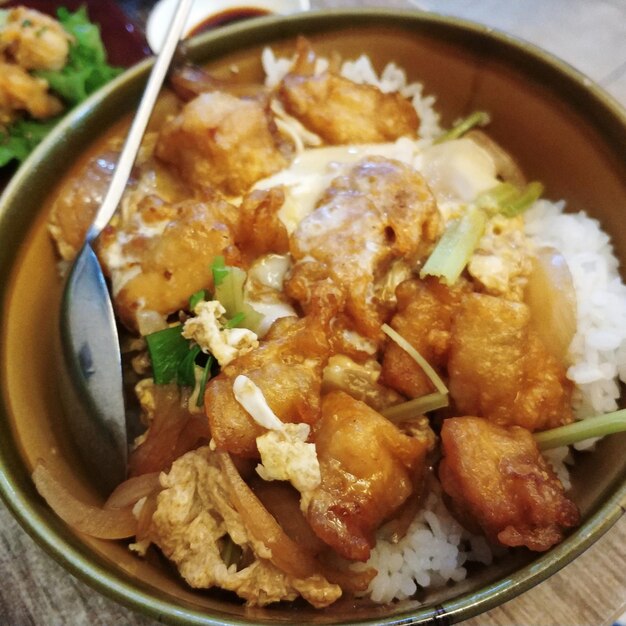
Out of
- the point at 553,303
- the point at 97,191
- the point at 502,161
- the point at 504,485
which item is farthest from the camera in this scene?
the point at 502,161

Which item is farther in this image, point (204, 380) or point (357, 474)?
point (204, 380)

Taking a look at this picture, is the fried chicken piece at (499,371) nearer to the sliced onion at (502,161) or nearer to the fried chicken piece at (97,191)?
the sliced onion at (502,161)

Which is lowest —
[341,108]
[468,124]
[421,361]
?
[421,361]

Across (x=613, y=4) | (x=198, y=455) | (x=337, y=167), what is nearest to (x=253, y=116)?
(x=337, y=167)

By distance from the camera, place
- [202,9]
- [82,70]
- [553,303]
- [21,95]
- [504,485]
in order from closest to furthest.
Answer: [504,485]
[553,303]
[21,95]
[82,70]
[202,9]

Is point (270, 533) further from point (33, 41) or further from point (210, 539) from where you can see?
point (33, 41)

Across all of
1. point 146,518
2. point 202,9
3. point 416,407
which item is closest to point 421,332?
point 416,407
